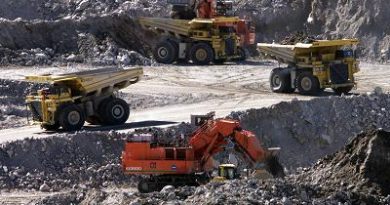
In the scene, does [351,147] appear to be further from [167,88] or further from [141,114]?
[167,88]

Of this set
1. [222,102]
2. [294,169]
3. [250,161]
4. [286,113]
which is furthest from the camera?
[222,102]

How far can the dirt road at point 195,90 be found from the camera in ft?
113

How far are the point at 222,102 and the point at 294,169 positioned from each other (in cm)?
649

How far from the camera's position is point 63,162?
29.3 metres

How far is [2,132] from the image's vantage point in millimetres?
32656

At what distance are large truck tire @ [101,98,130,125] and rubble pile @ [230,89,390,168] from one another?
3146 millimetres

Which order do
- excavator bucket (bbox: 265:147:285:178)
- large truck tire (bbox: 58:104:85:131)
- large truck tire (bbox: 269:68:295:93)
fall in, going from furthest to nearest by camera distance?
large truck tire (bbox: 269:68:295:93) < large truck tire (bbox: 58:104:85:131) < excavator bucket (bbox: 265:147:285:178)

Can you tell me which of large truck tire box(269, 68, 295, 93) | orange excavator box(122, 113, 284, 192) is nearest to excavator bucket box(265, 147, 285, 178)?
orange excavator box(122, 113, 284, 192)

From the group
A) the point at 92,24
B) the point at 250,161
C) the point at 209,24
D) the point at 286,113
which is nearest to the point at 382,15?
the point at 209,24

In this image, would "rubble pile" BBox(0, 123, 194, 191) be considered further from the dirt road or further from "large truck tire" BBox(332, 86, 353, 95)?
"large truck tire" BBox(332, 86, 353, 95)

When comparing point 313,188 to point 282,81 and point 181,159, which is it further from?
point 282,81

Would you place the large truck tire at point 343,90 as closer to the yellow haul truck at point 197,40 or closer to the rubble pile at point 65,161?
the yellow haul truck at point 197,40

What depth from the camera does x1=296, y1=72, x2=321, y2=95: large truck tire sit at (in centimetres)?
3819

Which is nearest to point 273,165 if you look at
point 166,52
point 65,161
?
point 65,161
